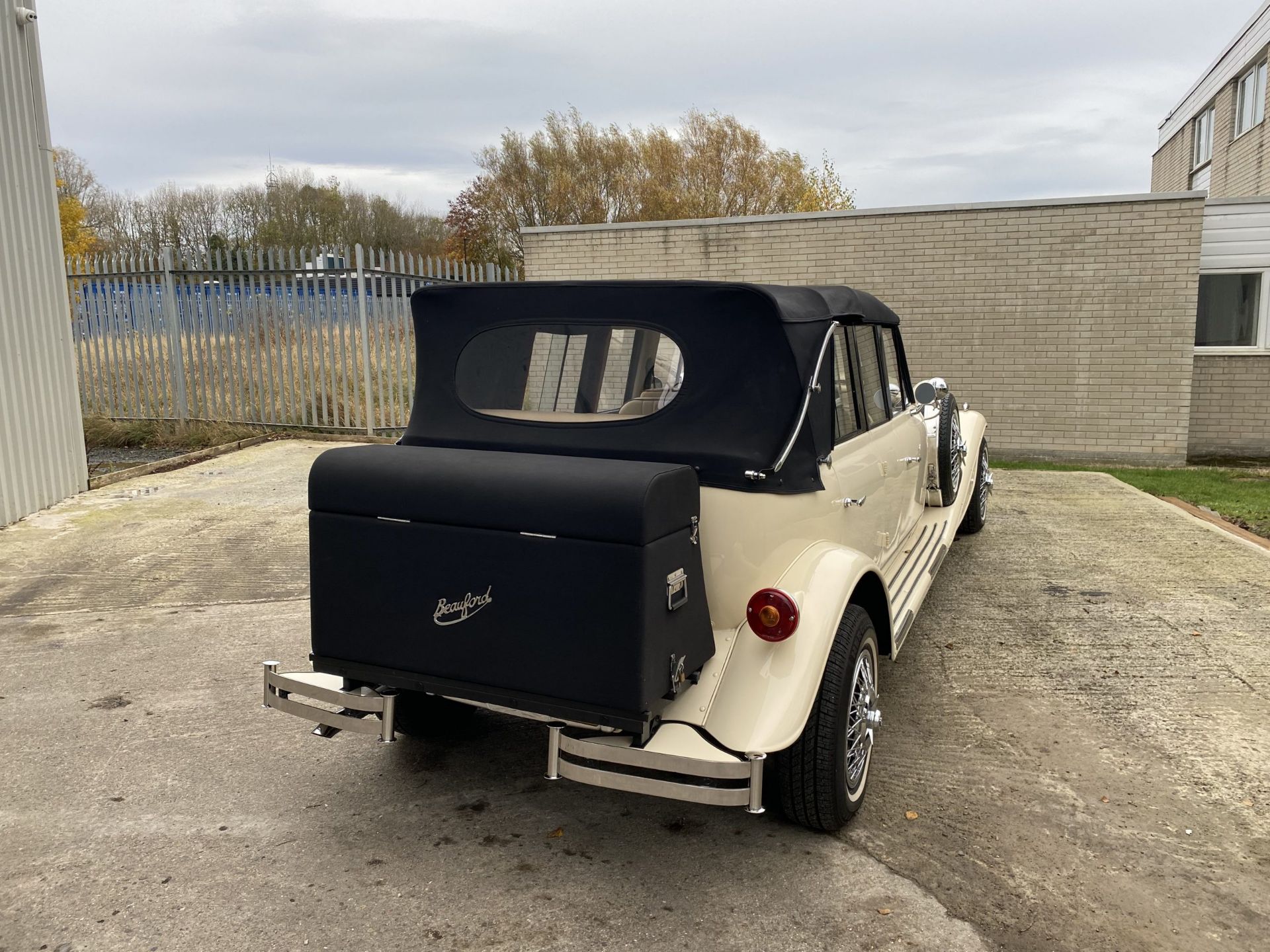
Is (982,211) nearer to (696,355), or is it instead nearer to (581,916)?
(696,355)

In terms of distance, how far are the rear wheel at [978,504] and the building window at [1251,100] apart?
49.4 feet

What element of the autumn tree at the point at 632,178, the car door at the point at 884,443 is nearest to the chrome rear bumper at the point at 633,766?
the car door at the point at 884,443

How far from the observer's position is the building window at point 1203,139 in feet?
70.8

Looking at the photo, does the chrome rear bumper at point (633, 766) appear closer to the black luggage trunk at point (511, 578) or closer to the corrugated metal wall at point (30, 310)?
the black luggage trunk at point (511, 578)

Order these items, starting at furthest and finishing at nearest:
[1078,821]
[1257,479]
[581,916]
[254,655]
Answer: [1257,479] → [254,655] → [1078,821] → [581,916]

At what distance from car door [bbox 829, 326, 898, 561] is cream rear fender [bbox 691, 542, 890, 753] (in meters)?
0.40

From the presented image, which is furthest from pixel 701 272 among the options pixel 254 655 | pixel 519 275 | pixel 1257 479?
pixel 519 275

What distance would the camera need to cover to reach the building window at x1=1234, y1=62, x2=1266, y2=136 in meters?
17.9

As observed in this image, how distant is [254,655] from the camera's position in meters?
4.93

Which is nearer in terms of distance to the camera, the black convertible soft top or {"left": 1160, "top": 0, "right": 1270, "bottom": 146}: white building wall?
the black convertible soft top

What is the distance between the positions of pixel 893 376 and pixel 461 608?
3181 millimetres

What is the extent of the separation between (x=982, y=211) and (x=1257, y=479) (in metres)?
4.49

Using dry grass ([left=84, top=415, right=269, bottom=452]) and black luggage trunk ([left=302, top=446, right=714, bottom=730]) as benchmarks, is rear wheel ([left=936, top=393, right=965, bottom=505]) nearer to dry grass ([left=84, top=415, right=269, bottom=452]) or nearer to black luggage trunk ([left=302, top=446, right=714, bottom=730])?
black luggage trunk ([left=302, top=446, right=714, bottom=730])

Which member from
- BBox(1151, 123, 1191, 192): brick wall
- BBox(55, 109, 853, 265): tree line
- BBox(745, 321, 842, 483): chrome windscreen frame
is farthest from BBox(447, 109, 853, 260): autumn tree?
BBox(745, 321, 842, 483): chrome windscreen frame
